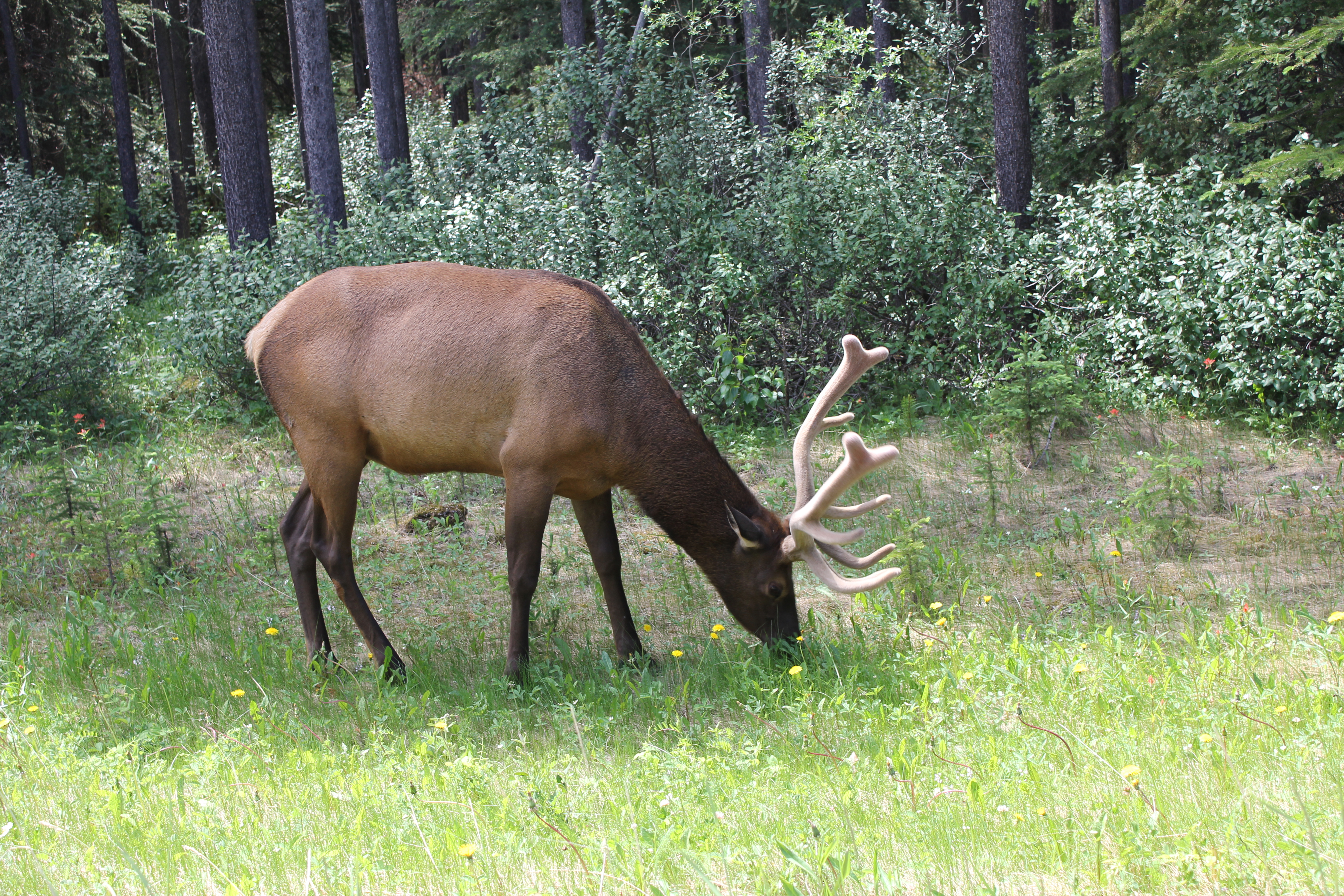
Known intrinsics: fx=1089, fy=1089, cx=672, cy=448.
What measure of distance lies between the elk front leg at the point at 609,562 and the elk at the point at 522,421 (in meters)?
0.01

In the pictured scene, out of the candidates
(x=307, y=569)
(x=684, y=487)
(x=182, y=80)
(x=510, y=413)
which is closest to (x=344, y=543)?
(x=307, y=569)

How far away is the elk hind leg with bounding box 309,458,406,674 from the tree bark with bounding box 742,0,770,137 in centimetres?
1464

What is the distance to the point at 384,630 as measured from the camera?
6406mm

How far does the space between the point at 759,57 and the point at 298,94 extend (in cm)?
852

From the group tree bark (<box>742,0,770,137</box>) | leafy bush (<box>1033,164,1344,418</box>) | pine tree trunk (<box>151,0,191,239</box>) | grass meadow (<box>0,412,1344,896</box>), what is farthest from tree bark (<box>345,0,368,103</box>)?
grass meadow (<box>0,412,1344,896</box>)

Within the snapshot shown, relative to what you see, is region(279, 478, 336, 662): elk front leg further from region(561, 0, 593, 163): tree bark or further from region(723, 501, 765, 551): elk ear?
region(561, 0, 593, 163): tree bark

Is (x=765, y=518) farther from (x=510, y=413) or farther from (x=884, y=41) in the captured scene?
(x=884, y=41)

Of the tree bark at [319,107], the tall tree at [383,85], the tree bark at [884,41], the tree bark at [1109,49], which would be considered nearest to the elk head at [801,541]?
the tree bark at [319,107]

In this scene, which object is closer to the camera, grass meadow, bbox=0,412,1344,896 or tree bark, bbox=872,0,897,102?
grass meadow, bbox=0,412,1344,896

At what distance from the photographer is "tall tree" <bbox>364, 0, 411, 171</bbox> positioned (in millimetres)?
16922

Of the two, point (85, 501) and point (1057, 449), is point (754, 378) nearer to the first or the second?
point (1057, 449)

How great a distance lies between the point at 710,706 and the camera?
478 cm

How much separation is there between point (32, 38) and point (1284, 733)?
1219 inches

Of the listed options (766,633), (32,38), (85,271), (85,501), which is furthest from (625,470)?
(32,38)
